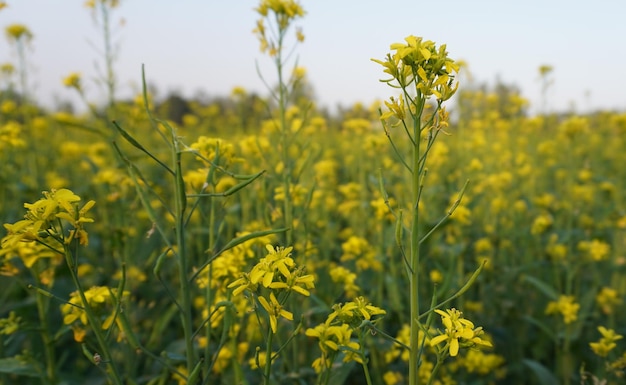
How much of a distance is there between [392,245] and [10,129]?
2132mm

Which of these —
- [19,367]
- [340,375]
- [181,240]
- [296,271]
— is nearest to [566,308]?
[340,375]

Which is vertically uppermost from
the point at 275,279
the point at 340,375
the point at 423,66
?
the point at 423,66

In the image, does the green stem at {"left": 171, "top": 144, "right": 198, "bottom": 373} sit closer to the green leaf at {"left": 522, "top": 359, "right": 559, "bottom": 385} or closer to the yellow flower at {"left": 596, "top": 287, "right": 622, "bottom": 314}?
the green leaf at {"left": 522, "top": 359, "right": 559, "bottom": 385}

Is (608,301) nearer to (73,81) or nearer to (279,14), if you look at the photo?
(279,14)

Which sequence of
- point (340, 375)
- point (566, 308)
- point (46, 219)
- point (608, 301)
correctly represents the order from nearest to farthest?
point (46, 219)
point (340, 375)
point (566, 308)
point (608, 301)

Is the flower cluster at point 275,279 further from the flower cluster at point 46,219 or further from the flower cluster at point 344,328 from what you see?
the flower cluster at point 46,219

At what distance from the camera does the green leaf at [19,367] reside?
1631mm

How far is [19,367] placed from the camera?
1648mm

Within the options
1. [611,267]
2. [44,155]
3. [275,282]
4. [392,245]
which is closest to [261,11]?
[392,245]

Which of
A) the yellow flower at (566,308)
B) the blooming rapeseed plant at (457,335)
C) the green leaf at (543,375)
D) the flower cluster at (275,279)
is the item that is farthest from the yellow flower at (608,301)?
the flower cluster at (275,279)

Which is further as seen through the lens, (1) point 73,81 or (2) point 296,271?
(1) point 73,81

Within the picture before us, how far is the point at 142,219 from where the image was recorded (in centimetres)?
357

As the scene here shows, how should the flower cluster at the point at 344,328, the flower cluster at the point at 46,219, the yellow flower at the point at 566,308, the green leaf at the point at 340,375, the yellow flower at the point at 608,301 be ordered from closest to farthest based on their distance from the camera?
1. the flower cluster at the point at 46,219
2. the flower cluster at the point at 344,328
3. the green leaf at the point at 340,375
4. the yellow flower at the point at 566,308
5. the yellow flower at the point at 608,301

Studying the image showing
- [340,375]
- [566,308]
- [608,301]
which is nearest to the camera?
[340,375]
